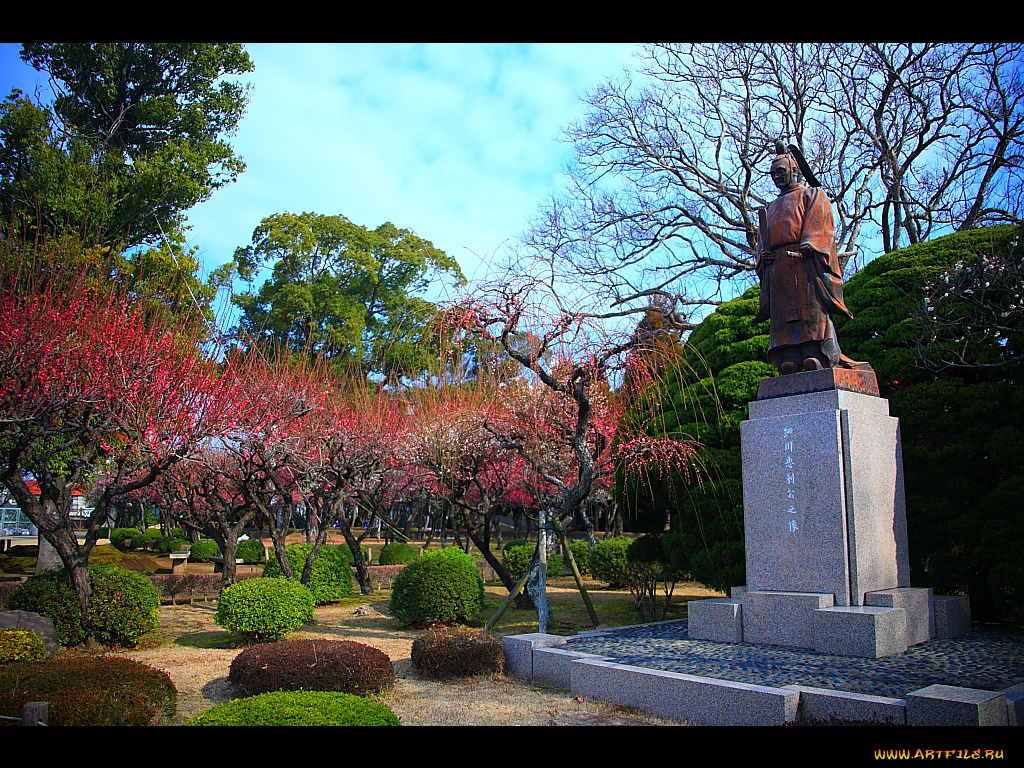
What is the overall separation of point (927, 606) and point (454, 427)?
26.4 feet

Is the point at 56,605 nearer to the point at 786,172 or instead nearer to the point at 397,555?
the point at 786,172

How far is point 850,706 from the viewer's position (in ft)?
16.3

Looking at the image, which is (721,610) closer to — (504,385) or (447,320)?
(447,320)

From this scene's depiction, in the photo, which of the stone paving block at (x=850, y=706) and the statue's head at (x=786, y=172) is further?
the statue's head at (x=786, y=172)

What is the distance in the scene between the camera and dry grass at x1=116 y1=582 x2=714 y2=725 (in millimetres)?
6250

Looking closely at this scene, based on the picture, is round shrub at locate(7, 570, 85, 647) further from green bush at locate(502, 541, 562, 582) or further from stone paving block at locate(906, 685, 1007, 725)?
green bush at locate(502, 541, 562, 582)

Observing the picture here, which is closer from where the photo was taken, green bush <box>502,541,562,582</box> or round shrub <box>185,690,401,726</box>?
round shrub <box>185,690,401,726</box>

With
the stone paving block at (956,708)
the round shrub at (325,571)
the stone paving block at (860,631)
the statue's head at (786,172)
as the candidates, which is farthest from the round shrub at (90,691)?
the statue's head at (786,172)

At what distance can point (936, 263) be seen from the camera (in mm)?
9969

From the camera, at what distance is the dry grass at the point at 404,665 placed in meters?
6.25

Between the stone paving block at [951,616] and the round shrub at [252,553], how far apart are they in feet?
73.2

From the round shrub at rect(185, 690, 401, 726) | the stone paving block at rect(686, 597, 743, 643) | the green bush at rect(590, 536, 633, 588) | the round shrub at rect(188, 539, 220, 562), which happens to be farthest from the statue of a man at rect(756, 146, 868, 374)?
the round shrub at rect(188, 539, 220, 562)

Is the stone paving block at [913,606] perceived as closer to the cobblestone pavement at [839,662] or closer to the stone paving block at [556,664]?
the cobblestone pavement at [839,662]

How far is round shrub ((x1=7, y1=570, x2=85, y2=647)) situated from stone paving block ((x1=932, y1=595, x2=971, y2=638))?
10501 mm
